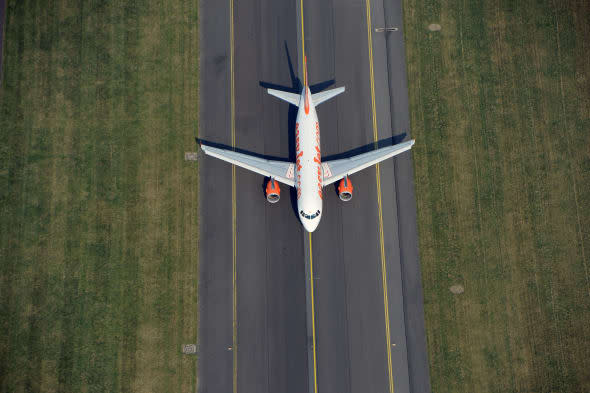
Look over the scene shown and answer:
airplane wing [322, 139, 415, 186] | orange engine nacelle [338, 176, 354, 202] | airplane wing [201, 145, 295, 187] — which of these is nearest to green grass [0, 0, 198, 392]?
airplane wing [201, 145, 295, 187]

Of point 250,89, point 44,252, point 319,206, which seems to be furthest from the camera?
point 250,89

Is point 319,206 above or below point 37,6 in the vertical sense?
below

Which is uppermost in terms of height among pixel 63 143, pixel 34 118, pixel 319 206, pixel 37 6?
pixel 37 6

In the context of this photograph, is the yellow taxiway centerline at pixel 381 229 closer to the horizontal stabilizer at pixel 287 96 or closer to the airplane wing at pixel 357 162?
the airplane wing at pixel 357 162

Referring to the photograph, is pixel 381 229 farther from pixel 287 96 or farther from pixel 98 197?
pixel 98 197

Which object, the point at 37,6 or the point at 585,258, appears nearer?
the point at 585,258

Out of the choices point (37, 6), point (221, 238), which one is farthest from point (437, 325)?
point (37, 6)

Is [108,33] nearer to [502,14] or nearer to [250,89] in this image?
[250,89]
